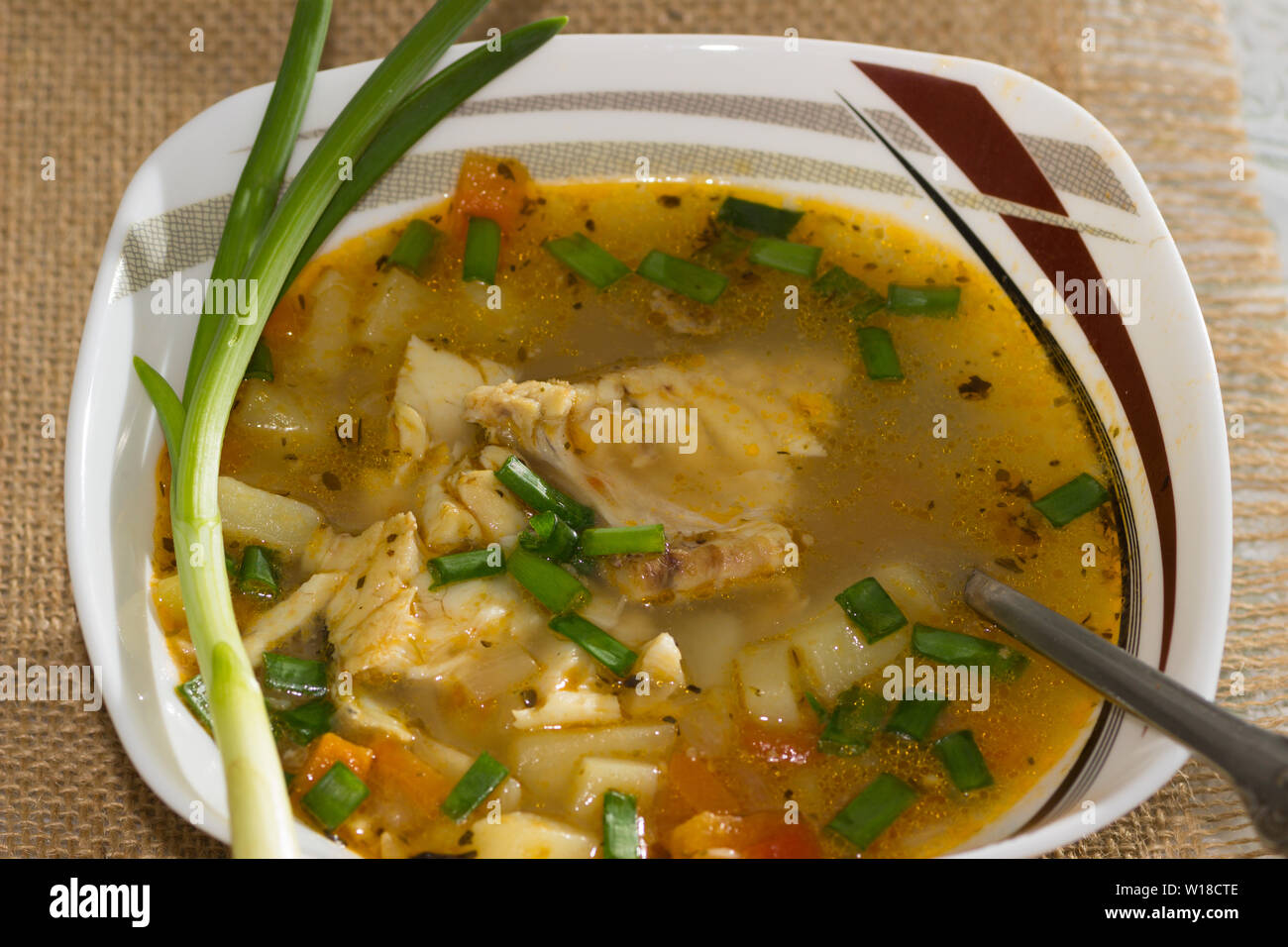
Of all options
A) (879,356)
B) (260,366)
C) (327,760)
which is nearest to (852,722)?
(879,356)

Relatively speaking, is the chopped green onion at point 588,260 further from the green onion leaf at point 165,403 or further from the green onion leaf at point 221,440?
the green onion leaf at point 165,403

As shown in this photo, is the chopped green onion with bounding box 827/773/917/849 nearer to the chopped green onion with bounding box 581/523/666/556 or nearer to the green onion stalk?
the chopped green onion with bounding box 581/523/666/556

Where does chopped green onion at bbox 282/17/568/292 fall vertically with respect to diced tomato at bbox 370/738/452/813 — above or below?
above

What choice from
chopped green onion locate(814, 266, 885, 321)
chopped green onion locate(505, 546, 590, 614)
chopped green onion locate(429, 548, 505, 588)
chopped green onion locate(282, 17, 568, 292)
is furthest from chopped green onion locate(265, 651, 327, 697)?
chopped green onion locate(814, 266, 885, 321)

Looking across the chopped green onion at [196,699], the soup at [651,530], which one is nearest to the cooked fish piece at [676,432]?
the soup at [651,530]

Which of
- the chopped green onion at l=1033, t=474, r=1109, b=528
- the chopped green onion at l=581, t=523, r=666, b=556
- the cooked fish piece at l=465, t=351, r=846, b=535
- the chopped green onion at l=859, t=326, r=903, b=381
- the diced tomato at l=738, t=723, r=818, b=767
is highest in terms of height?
the chopped green onion at l=859, t=326, r=903, b=381

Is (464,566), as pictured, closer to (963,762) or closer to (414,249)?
(414,249)
